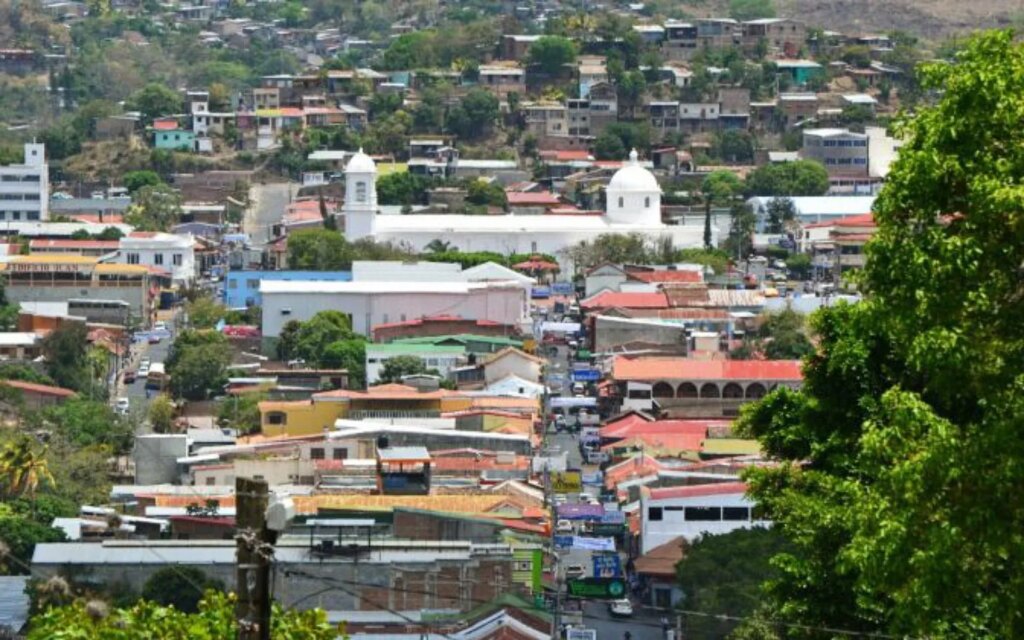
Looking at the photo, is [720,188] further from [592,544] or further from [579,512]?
[592,544]

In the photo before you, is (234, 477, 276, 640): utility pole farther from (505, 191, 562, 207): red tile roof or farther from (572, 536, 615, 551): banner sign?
(505, 191, 562, 207): red tile roof

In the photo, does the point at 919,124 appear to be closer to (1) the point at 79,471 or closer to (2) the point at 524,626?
(2) the point at 524,626

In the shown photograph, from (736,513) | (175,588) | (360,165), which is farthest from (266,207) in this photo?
(175,588)

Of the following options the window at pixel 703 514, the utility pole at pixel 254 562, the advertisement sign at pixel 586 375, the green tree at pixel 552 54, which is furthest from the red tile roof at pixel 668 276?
the utility pole at pixel 254 562

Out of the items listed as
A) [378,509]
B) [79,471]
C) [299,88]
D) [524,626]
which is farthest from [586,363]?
[299,88]

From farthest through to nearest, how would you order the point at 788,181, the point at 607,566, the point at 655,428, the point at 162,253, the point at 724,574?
the point at 788,181 → the point at 162,253 → the point at 655,428 → the point at 607,566 → the point at 724,574
